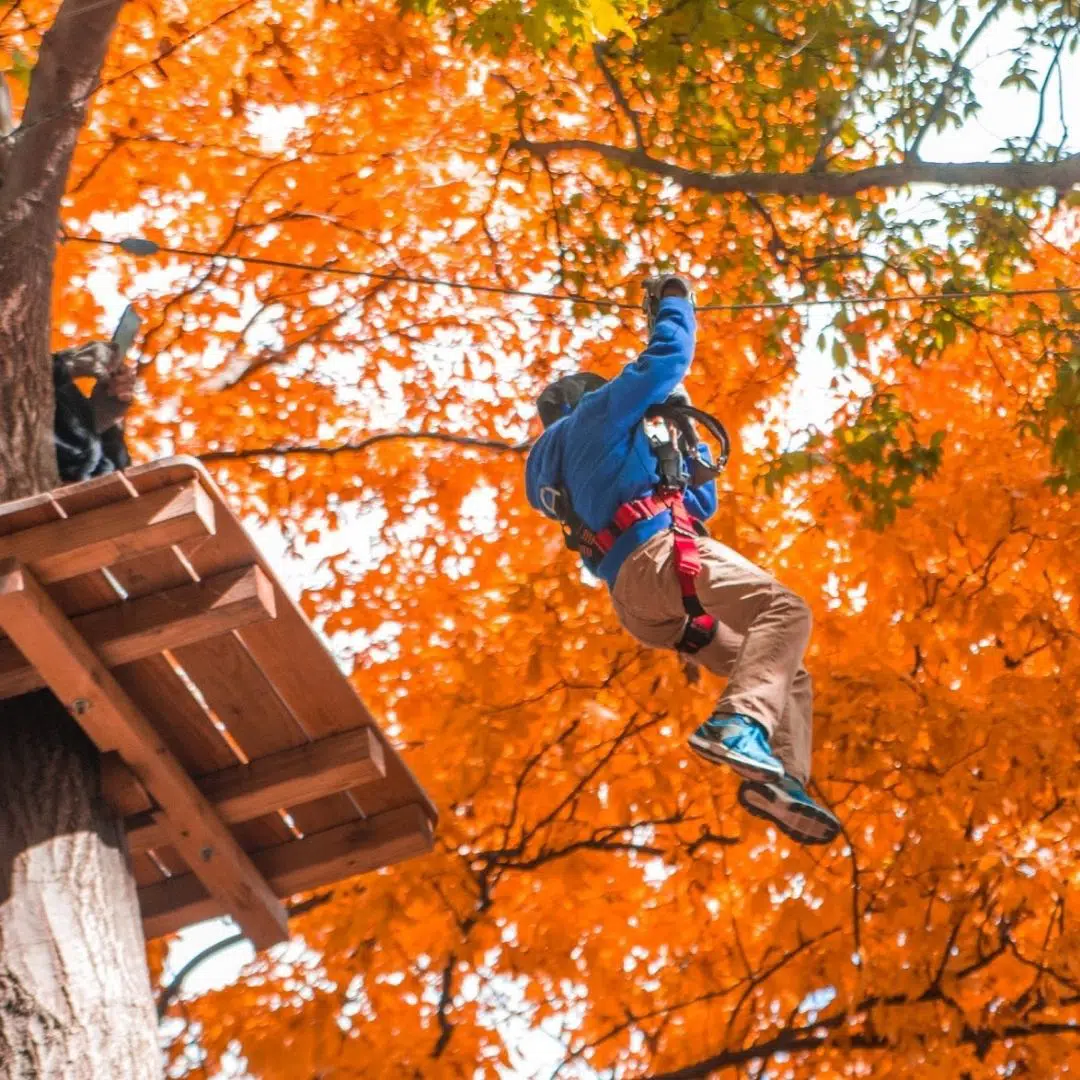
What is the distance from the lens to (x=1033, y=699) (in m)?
7.58

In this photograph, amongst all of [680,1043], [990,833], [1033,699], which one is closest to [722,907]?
[680,1043]

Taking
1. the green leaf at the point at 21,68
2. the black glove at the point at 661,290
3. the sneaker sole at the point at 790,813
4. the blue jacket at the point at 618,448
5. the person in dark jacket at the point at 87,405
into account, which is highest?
the green leaf at the point at 21,68

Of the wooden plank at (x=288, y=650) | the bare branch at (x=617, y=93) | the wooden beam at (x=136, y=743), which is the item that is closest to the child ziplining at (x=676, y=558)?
the wooden plank at (x=288, y=650)

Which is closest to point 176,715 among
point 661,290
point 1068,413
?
point 661,290

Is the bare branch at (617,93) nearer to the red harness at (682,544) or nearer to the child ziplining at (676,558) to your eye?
the child ziplining at (676,558)

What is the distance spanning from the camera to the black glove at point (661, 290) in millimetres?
5301

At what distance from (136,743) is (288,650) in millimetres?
522

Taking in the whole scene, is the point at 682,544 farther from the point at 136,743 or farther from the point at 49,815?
the point at 49,815

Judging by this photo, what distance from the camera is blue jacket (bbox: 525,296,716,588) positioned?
5.19 meters

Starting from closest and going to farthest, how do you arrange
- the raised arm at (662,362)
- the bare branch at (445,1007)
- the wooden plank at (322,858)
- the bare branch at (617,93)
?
the raised arm at (662,362)
the wooden plank at (322,858)
the bare branch at (445,1007)
the bare branch at (617,93)

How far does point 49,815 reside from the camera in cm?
438

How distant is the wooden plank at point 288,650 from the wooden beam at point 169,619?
0.07m

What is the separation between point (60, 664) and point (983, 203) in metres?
4.99

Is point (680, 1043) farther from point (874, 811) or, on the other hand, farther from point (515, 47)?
point (515, 47)
